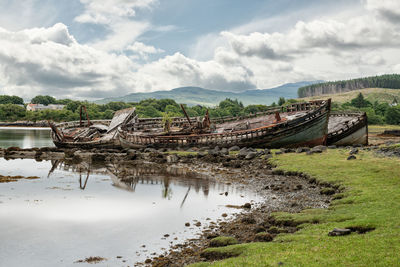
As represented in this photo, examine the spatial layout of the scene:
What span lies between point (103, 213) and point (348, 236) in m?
15.1

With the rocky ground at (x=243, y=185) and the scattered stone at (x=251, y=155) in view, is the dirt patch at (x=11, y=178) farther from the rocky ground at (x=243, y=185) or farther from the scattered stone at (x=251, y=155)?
the scattered stone at (x=251, y=155)

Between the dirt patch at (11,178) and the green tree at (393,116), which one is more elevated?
the green tree at (393,116)

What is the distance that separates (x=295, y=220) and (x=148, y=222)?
8432 mm

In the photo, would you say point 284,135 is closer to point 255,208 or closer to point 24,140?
point 255,208

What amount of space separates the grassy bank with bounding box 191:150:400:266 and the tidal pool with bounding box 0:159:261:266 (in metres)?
5.23

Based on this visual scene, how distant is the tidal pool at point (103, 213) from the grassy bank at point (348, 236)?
17.2 ft

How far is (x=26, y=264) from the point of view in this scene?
13.8 metres

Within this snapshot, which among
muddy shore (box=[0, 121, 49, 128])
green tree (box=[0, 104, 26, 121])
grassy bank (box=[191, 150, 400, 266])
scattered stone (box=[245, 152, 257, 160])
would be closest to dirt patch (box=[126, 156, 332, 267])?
grassy bank (box=[191, 150, 400, 266])

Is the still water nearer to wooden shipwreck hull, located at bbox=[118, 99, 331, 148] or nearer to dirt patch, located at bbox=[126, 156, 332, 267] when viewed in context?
wooden shipwreck hull, located at bbox=[118, 99, 331, 148]

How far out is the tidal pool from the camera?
1505 cm

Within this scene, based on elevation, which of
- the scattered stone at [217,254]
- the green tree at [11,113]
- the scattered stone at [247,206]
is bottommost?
the scattered stone at [247,206]

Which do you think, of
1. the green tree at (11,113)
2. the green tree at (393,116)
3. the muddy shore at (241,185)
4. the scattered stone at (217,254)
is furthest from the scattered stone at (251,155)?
the green tree at (11,113)

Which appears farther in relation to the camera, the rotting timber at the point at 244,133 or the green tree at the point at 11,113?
the green tree at the point at 11,113

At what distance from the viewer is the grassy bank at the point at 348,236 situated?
1030 centimetres
